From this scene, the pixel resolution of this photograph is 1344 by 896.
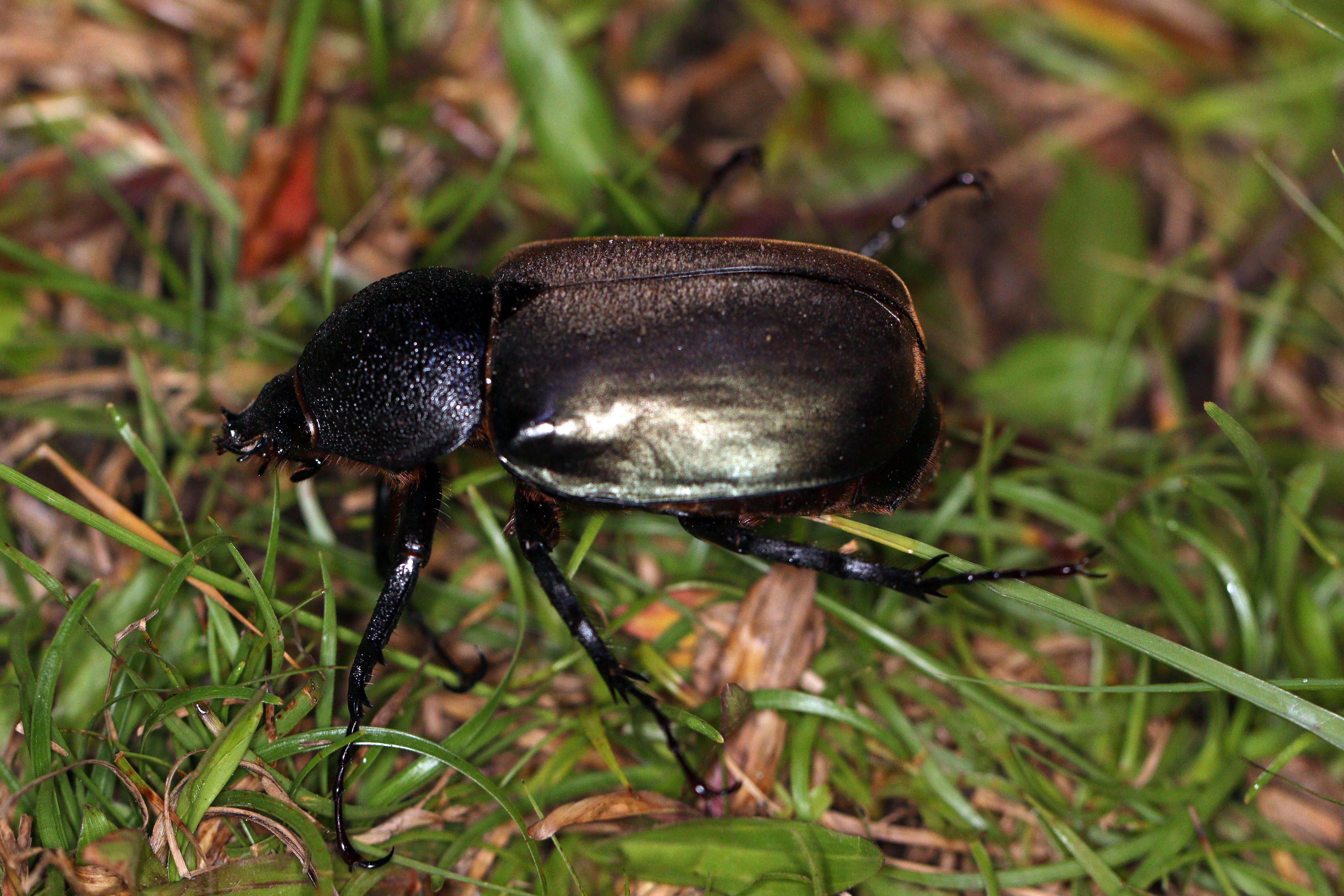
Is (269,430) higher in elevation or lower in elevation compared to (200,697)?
higher

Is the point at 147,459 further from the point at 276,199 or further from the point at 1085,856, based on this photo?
the point at 1085,856

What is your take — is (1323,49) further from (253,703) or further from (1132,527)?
(253,703)

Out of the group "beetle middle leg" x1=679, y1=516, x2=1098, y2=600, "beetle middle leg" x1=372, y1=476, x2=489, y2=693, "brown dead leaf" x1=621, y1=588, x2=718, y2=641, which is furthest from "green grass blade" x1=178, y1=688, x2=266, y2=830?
"beetle middle leg" x1=679, y1=516, x2=1098, y2=600

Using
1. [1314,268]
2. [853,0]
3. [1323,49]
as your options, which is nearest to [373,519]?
[853,0]

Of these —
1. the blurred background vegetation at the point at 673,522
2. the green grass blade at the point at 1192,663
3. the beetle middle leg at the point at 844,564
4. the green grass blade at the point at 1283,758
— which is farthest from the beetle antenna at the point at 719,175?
the green grass blade at the point at 1283,758

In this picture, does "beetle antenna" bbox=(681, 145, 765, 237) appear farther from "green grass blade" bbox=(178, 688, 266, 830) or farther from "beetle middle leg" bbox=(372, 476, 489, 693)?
"green grass blade" bbox=(178, 688, 266, 830)

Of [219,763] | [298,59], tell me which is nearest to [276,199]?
[298,59]

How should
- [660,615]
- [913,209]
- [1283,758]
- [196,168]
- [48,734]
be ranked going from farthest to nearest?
[196,168], [913,209], [660,615], [1283,758], [48,734]
